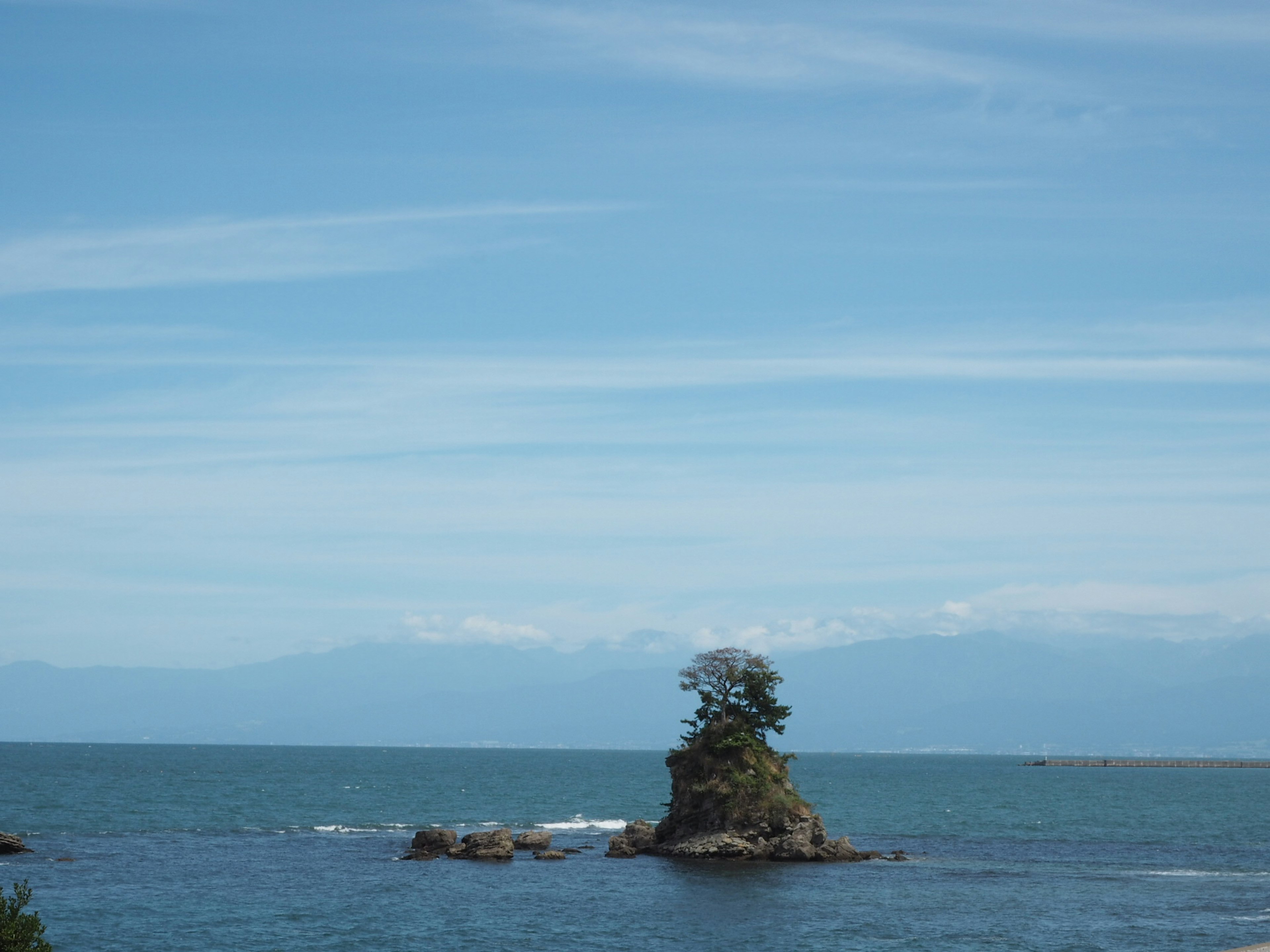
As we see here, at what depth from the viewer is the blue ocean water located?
59375 mm

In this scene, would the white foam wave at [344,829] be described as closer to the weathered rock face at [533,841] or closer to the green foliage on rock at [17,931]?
the weathered rock face at [533,841]

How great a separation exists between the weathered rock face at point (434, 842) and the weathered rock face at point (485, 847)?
738 millimetres

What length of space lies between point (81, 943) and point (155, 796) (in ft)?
302

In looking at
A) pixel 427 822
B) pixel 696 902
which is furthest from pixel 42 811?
pixel 696 902

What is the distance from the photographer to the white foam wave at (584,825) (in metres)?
117

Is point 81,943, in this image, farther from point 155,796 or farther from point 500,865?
point 155,796

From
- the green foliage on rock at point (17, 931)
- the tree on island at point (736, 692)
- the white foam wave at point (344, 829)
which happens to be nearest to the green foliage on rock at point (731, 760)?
the tree on island at point (736, 692)

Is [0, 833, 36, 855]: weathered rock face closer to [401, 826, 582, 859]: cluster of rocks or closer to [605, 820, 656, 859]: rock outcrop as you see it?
[401, 826, 582, 859]: cluster of rocks

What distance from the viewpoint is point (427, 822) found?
404ft

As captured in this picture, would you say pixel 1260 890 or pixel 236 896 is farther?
pixel 1260 890

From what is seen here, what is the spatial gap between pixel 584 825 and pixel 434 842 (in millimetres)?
32287

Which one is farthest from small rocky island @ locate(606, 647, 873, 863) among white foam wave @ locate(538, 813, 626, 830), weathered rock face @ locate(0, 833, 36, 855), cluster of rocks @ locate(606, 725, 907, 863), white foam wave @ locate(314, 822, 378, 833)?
weathered rock face @ locate(0, 833, 36, 855)

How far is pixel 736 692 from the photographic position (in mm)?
93312

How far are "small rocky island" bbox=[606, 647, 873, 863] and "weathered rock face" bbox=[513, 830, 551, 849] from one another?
15.0 ft
